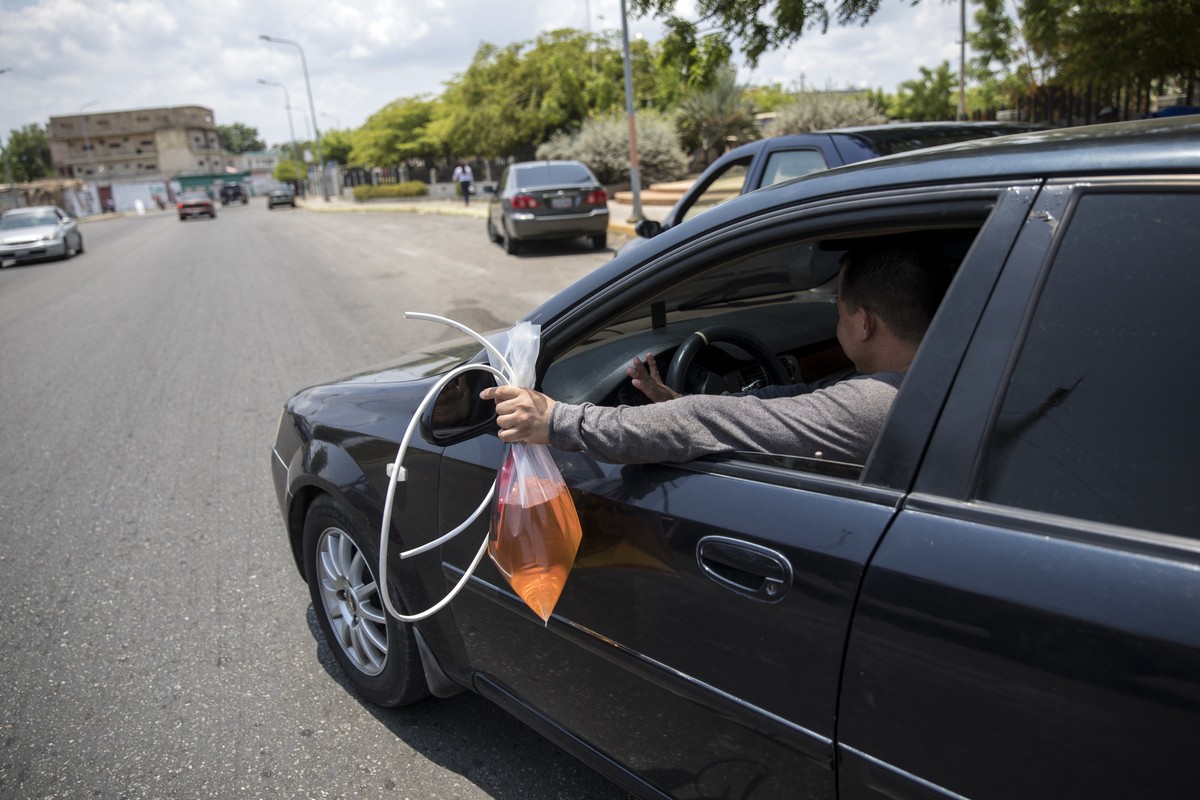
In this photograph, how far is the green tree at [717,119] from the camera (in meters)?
25.5

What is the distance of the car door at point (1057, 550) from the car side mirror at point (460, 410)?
3.47ft

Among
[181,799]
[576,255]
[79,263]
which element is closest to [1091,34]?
[576,255]

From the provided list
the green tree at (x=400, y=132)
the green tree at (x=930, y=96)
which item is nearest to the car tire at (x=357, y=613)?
the green tree at (x=930, y=96)

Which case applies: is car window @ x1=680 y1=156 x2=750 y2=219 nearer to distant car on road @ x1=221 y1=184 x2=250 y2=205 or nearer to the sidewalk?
the sidewalk

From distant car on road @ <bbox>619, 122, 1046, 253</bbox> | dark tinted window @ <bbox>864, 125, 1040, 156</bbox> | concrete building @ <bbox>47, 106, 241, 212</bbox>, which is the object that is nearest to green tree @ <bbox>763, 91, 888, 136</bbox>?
distant car on road @ <bbox>619, 122, 1046, 253</bbox>

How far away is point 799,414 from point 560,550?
61 centimetres

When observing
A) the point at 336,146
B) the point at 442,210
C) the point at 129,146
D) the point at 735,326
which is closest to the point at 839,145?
the point at 735,326

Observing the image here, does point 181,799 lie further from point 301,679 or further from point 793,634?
point 793,634

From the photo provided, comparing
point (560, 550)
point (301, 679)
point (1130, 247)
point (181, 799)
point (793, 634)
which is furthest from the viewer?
point (301, 679)

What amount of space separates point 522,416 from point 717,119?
85.2 feet

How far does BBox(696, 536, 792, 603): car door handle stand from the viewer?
1534 millimetres

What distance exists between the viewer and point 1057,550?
127 cm

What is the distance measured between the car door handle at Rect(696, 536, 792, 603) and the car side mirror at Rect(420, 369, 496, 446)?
0.70 meters

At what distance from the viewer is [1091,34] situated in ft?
32.0
